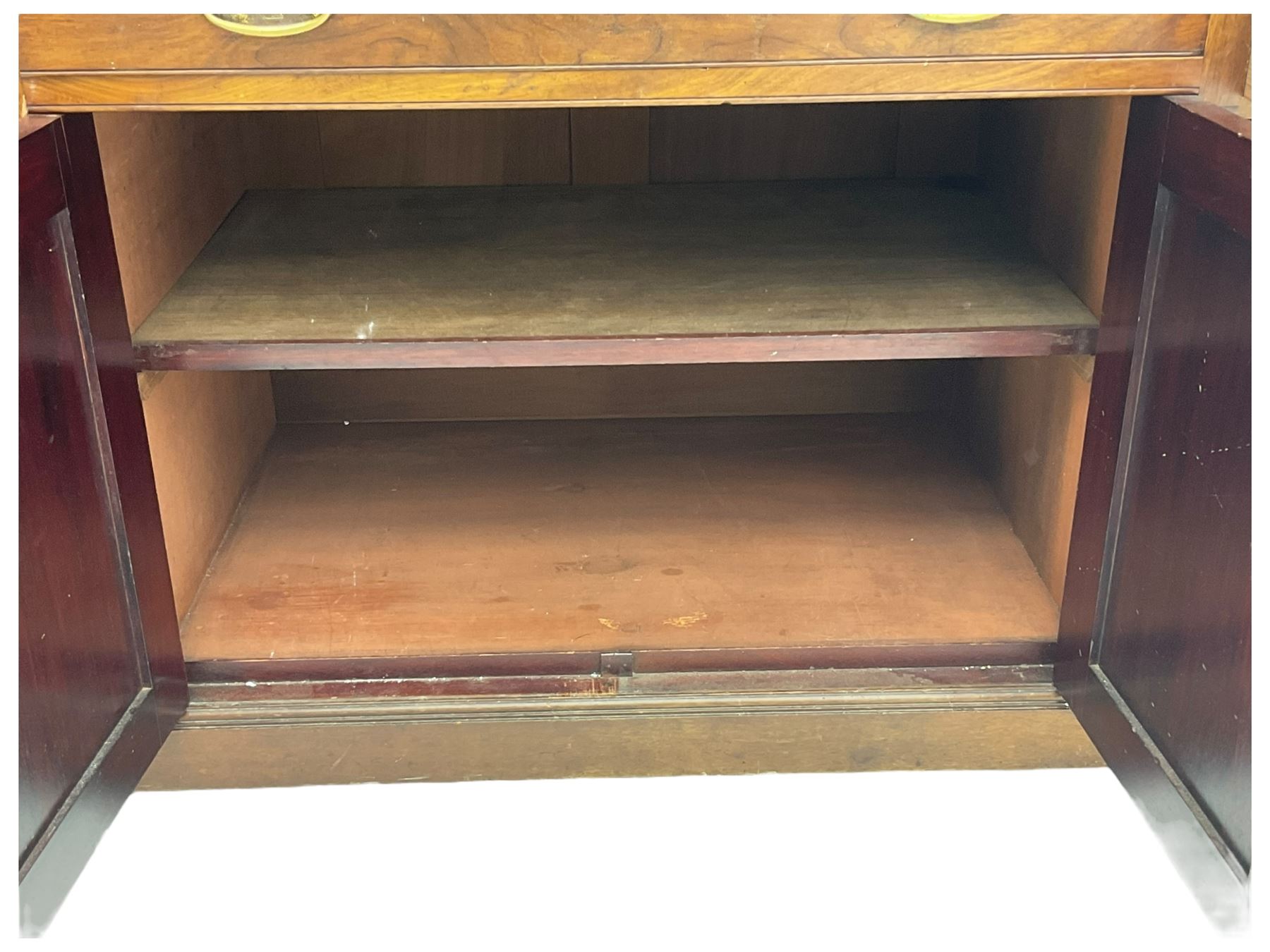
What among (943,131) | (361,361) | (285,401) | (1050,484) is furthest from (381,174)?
(1050,484)

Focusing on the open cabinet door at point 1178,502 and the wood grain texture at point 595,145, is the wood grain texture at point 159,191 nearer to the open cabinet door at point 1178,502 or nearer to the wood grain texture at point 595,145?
the wood grain texture at point 595,145

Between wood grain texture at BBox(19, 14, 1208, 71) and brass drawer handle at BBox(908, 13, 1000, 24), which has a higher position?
brass drawer handle at BBox(908, 13, 1000, 24)

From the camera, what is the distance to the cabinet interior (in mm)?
831

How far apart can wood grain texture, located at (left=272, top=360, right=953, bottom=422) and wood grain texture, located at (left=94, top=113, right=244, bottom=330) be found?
9.3 inches

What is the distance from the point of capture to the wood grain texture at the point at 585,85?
0.64m

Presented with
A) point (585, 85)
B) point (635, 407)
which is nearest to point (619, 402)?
point (635, 407)

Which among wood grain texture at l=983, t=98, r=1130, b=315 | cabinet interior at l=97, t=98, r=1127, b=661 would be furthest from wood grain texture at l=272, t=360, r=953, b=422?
wood grain texture at l=983, t=98, r=1130, b=315

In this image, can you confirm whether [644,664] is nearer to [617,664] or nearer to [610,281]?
[617,664]

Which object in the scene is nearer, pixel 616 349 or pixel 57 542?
pixel 57 542

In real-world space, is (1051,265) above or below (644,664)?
above

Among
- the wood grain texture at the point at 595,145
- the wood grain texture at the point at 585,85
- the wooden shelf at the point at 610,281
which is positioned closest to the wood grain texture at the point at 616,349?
the wooden shelf at the point at 610,281

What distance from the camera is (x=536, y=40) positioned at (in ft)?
2.06

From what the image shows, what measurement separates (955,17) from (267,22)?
35cm

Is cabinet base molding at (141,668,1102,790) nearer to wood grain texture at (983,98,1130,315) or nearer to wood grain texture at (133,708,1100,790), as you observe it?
wood grain texture at (133,708,1100,790)
